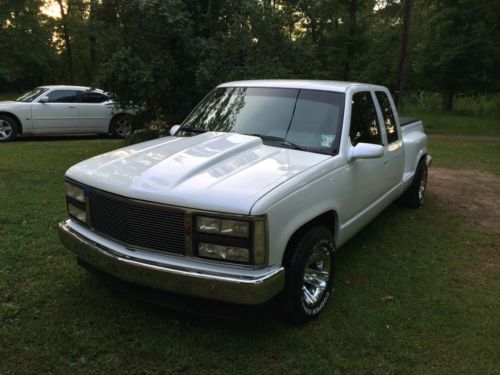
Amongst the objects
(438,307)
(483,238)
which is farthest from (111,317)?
(483,238)

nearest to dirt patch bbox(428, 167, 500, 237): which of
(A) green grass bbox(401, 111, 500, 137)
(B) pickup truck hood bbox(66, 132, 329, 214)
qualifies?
(B) pickup truck hood bbox(66, 132, 329, 214)

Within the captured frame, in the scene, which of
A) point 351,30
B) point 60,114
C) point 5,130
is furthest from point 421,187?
point 351,30

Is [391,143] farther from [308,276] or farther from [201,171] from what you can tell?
[201,171]

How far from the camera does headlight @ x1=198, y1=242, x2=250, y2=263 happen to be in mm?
2803

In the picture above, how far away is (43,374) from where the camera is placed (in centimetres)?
282

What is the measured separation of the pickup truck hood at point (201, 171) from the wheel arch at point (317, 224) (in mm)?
439

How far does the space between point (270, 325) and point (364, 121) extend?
223 cm

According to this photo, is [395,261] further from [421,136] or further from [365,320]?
[421,136]

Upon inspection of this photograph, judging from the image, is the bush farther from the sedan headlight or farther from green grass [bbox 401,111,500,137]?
green grass [bbox 401,111,500,137]

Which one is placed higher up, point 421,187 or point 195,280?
point 195,280

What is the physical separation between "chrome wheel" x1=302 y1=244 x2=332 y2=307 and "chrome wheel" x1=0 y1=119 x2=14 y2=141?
10952 mm

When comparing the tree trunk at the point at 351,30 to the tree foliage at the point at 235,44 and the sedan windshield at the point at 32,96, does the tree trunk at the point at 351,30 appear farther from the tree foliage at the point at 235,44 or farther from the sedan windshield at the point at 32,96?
the sedan windshield at the point at 32,96

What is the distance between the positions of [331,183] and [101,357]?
2.05 metres

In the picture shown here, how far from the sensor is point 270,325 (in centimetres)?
340
